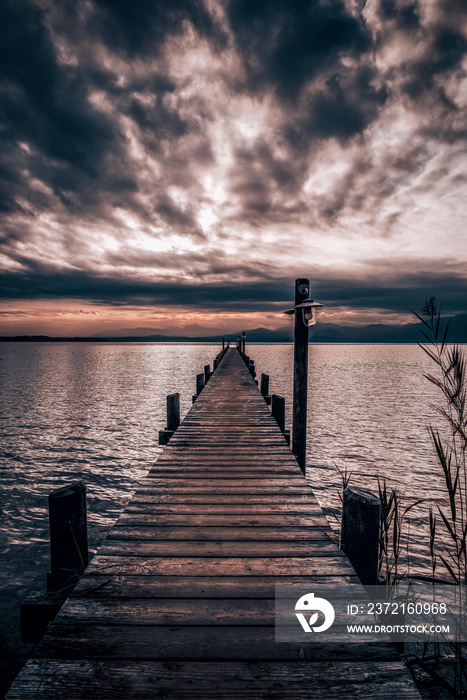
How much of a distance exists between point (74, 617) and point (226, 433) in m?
5.11

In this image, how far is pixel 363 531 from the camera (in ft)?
10.2

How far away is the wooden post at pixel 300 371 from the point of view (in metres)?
7.37

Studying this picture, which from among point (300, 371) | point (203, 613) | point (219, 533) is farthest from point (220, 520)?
point (300, 371)

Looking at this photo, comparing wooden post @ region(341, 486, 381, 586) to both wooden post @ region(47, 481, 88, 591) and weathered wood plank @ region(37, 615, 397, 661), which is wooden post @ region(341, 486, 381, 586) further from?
wooden post @ region(47, 481, 88, 591)

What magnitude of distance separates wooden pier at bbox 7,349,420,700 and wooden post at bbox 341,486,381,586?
0.20 m

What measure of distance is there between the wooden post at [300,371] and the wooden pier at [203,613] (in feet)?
10.5

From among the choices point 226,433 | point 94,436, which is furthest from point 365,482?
point 94,436

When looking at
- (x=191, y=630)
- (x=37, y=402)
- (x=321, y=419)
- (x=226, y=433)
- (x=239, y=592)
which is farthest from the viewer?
(x=37, y=402)

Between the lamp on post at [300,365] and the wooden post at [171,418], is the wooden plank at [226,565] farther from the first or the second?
the wooden post at [171,418]

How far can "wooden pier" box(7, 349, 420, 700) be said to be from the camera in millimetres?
1842

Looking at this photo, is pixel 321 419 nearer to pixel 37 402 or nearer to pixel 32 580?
pixel 32 580

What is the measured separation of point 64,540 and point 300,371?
5351 millimetres

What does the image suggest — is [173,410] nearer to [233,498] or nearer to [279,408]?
[279,408]

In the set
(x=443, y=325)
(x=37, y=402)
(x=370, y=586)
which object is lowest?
(x=37, y=402)
